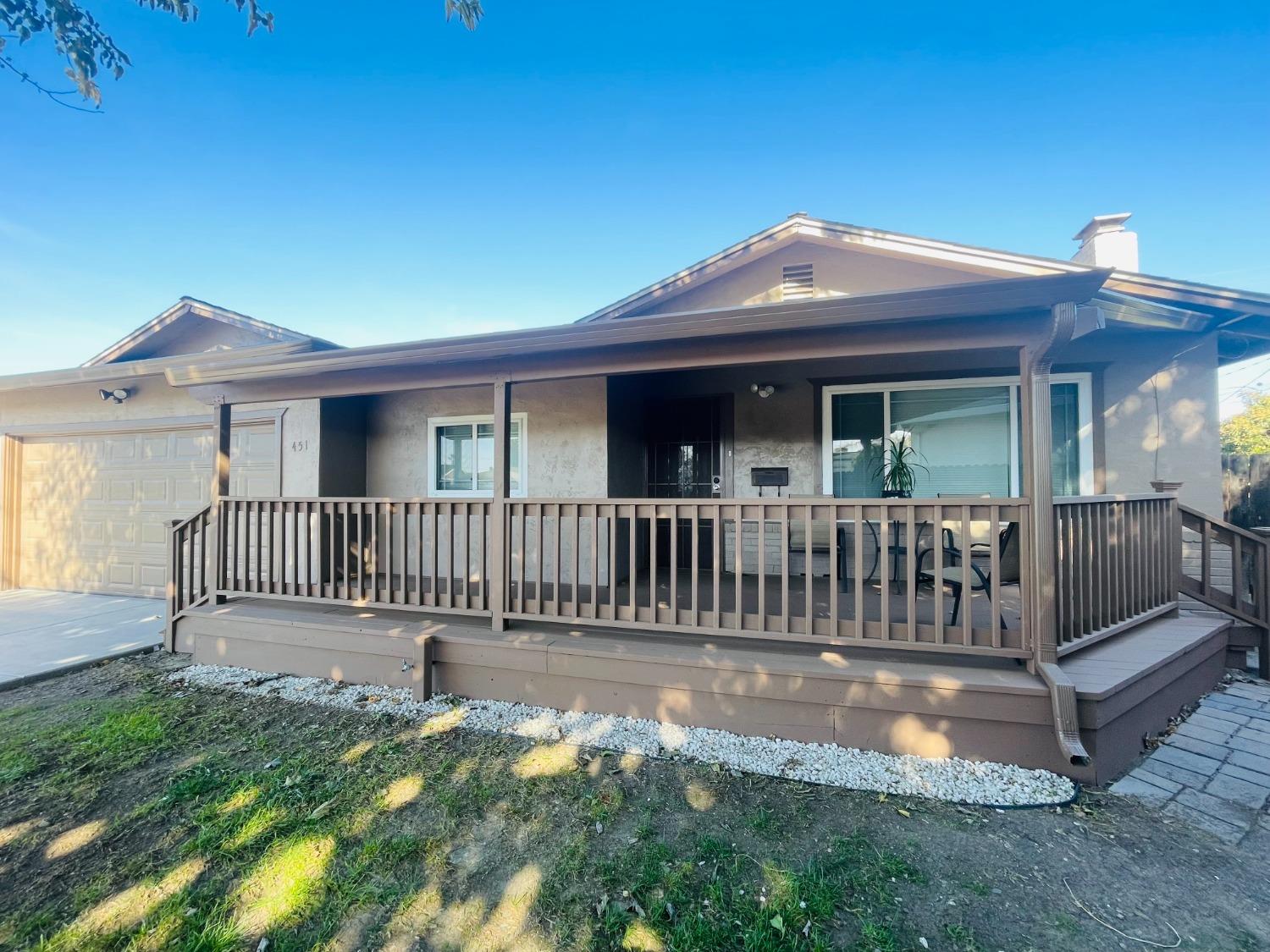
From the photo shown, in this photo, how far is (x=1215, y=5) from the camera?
662 centimetres

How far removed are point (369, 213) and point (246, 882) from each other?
1189 centimetres

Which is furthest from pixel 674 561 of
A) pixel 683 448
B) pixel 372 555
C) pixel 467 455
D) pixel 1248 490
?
pixel 1248 490

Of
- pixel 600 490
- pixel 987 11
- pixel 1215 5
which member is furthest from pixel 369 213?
pixel 1215 5

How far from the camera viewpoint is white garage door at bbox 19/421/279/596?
682cm

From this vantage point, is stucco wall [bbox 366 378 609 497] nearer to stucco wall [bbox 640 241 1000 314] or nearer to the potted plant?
stucco wall [bbox 640 241 1000 314]

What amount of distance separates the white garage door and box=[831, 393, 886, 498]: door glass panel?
6.74m

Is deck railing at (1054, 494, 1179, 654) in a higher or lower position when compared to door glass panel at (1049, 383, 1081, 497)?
lower

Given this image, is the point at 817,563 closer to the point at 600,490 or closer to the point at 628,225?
the point at 600,490

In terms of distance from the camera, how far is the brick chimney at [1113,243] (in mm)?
5633

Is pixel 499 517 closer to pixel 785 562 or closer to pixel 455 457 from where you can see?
pixel 785 562

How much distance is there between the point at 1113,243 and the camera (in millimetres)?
5672

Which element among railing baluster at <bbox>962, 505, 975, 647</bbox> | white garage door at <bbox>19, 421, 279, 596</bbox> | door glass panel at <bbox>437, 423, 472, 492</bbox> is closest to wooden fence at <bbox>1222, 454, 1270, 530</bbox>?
railing baluster at <bbox>962, 505, 975, 647</bbox>

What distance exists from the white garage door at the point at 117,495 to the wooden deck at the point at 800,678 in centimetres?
337

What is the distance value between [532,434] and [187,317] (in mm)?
5190
